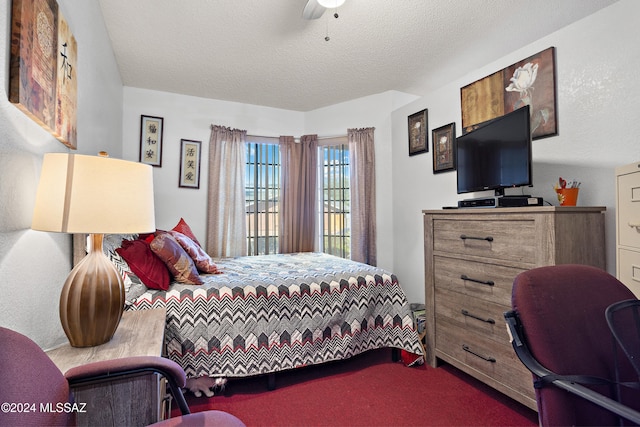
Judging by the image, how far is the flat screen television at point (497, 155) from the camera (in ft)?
6.37

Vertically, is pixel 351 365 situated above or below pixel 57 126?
below

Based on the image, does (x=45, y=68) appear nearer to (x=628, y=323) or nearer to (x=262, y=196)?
A: (x=628, y=323)

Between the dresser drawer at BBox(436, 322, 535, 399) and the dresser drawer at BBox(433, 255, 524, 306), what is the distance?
Result: 0.28m

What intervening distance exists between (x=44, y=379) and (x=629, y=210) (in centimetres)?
218

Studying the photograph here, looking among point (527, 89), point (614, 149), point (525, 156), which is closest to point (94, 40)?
point (525, 156)

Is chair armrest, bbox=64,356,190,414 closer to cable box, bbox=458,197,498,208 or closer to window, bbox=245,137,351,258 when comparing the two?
cable box, bbox=458,197,498,208

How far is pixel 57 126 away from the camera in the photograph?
1.36 meters

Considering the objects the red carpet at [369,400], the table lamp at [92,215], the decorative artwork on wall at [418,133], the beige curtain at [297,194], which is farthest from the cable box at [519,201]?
the beige curtain at [297,194]

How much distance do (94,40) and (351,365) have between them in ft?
10.1

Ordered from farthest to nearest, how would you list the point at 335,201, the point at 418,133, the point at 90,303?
the point at 335,201, the point at 418,133, the point at 90,303

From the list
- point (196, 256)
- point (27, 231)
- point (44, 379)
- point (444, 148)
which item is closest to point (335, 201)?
point (444, 148)

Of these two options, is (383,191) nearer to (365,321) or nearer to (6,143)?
(365,321)

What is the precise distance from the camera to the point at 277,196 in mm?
4398

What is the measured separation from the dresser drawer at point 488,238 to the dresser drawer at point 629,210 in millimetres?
369
